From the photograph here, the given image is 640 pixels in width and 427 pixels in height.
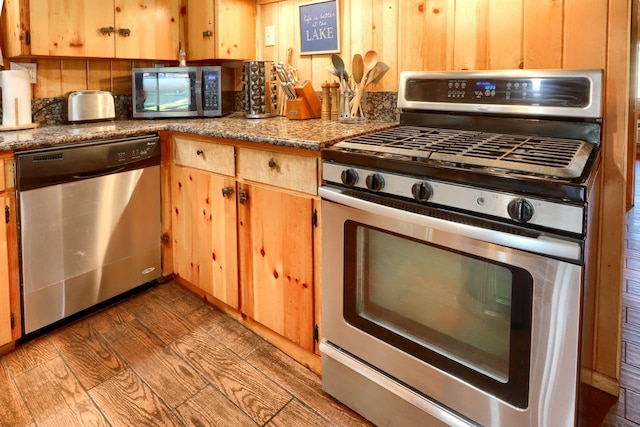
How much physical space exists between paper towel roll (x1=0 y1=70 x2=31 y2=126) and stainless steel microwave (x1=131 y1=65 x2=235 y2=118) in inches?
21.3

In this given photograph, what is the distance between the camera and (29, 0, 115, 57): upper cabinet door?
7.18 ft

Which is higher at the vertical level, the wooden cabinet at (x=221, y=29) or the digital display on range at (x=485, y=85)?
the wooden cabinet at (x=221, y=29)

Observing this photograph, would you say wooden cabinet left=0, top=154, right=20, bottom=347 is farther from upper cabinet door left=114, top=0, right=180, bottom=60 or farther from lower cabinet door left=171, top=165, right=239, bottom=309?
upper cabinet door left=114, top=0, right=180, bottom=60

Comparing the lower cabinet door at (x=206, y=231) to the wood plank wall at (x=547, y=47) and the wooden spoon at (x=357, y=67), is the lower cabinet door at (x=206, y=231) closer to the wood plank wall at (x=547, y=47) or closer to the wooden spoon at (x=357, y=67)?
the wooden spoon at (x=357, y=67)

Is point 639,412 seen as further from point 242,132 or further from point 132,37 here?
point 132,37

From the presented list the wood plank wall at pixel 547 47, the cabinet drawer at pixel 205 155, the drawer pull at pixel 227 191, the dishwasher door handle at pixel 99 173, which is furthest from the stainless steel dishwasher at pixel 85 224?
the wood plank wall at pixel 547 47

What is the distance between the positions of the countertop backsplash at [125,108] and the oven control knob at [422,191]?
0.93 metres

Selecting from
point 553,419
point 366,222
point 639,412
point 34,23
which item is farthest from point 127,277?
point 639,412

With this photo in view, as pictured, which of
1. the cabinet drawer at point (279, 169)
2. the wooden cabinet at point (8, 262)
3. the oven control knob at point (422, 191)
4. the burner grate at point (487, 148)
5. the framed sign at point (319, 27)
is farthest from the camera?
Answer: the framed sign at point (319, 27)

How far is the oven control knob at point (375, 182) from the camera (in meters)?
1.36

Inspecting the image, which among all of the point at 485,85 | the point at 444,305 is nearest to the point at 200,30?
the point at 485,85

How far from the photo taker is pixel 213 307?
7.72 feet

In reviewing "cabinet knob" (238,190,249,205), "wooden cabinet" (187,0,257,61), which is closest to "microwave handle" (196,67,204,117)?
"wooden cabinet" (187,0,257,61)

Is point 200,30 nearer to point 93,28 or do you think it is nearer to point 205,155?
point 93,28
